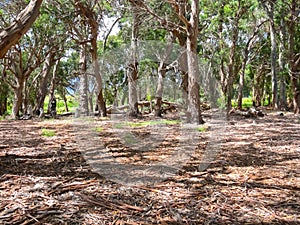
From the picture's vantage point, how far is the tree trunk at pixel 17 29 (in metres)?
3.49

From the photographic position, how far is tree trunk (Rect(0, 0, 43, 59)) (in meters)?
3.49

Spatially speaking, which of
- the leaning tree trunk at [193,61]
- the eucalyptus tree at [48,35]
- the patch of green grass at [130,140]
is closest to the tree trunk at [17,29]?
the patch of green grass at [130,140]

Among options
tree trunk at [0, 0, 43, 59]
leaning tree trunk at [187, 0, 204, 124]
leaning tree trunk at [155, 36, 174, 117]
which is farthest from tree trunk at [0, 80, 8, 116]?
tree trunk at [0, 0, 43, 59]

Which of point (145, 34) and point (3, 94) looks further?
point (3, 94)

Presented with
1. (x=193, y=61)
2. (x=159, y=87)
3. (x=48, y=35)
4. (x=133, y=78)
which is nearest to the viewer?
(x=193, y=61)

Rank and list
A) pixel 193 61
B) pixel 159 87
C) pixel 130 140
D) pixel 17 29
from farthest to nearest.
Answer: pixel 159 87 → pixel 193 61 → pixel 130 140 → pixel 17 29

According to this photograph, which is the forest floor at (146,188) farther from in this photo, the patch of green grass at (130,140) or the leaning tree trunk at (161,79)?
the leaning tree trunk at (161,79)

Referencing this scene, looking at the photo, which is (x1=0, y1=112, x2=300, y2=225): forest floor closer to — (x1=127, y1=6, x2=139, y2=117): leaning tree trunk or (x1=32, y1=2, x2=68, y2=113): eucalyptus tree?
(x1=127, y1=6, x2=139, y2=117): leaning tree trunk

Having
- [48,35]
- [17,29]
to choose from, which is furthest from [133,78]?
[17,29]

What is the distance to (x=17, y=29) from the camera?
356cm

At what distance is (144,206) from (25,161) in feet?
7.11

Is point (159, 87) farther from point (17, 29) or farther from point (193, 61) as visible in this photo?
point (17, 29)

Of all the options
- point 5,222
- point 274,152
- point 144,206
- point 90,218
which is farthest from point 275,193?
point 5,222

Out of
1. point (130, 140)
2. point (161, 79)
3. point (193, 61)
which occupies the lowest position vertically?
point (130, 140)
